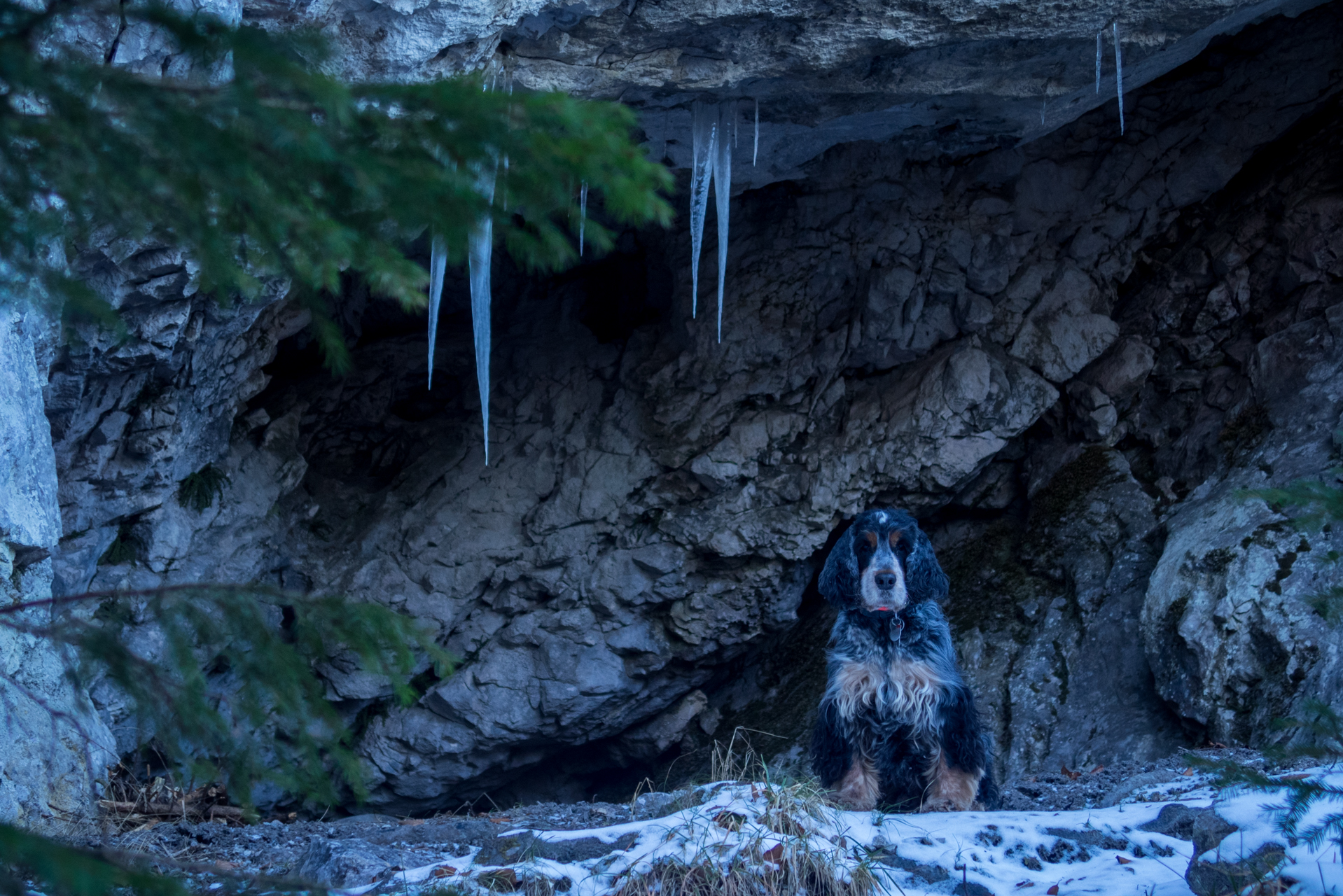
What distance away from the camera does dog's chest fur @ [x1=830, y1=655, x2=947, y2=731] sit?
14.1 feet

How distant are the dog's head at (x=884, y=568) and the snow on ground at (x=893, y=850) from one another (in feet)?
2.88

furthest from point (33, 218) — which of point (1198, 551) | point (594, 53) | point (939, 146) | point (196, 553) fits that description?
point (939, 146)

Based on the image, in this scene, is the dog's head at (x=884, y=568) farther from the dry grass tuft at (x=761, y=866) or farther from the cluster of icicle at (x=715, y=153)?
the cluster of icicle at (x=715, y=153)

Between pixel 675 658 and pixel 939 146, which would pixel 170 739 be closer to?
pixel 675 658

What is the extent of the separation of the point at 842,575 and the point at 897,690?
0.54 m

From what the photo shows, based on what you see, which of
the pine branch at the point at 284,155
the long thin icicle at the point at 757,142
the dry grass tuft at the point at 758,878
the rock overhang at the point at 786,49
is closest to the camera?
the pine branch at the point at 284,155

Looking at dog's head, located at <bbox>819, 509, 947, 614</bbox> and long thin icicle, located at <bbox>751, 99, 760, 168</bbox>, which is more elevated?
long thin icicle, located at <bbox>751, 99, 760, 168</bbox>

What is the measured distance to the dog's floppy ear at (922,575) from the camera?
4.43 m

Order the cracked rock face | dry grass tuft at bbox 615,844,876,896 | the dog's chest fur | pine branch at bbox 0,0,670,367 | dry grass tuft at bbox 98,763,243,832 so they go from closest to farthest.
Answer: pine branch at bbox 0,0,670,367 → dry grass tuft at bbox 615,844,876,896 → the dog's chest fur → dry grass tuft at bbox 98,763,243,832 → the cracked rock face

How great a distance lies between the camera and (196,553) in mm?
7402

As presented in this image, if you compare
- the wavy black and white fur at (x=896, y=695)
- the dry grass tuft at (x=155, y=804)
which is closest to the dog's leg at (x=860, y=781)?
the wavy black and white fur at (x=896, y=695)

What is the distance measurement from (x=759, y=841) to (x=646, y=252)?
6314 millimetres

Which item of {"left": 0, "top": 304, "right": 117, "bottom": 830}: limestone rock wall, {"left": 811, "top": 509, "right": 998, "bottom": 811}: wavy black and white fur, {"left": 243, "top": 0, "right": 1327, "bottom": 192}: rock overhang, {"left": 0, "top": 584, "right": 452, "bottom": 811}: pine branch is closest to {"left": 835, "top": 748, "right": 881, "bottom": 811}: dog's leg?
{"left": 811, "top": 509, "right": 998, "bottom": 811}: wavy black and white fur

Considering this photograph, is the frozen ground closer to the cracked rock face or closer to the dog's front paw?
the dog's front paw
